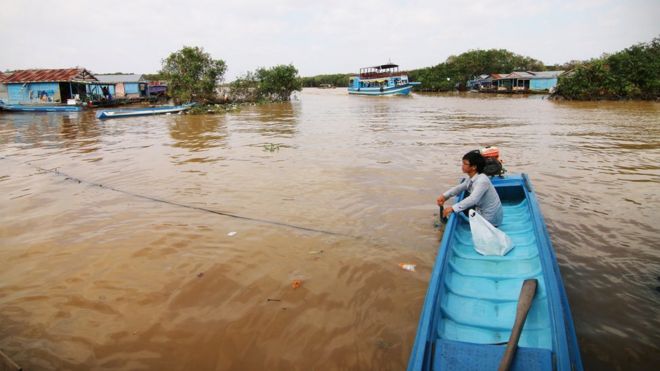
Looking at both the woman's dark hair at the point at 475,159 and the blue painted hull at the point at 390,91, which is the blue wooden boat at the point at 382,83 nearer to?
the blue painted hull at the point at 390,91

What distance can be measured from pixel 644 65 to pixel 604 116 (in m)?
16.0

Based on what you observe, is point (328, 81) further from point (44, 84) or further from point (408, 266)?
point (408, 266)

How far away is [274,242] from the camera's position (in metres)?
5.61

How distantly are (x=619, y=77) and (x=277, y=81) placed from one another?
29.5 m

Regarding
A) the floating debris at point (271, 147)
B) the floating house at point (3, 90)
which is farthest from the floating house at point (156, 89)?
the floating debris at point (271, 147)

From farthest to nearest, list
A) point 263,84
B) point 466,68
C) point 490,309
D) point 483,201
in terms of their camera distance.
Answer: point 466,68 → point 263,84 → point 483,201 → point 490,309

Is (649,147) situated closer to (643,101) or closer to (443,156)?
(443,156)

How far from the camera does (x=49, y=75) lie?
32.8 m

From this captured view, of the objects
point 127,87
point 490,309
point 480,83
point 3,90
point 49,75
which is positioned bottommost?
point 490,309

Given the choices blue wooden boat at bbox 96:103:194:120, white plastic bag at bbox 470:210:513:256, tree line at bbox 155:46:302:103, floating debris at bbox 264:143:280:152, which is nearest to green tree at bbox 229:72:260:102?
tree line at bbox 155:46:302:103

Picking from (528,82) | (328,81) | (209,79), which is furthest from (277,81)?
(328,81)

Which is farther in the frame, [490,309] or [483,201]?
[483,201]

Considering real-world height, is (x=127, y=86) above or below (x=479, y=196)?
above

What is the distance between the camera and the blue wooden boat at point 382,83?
4825 cm
